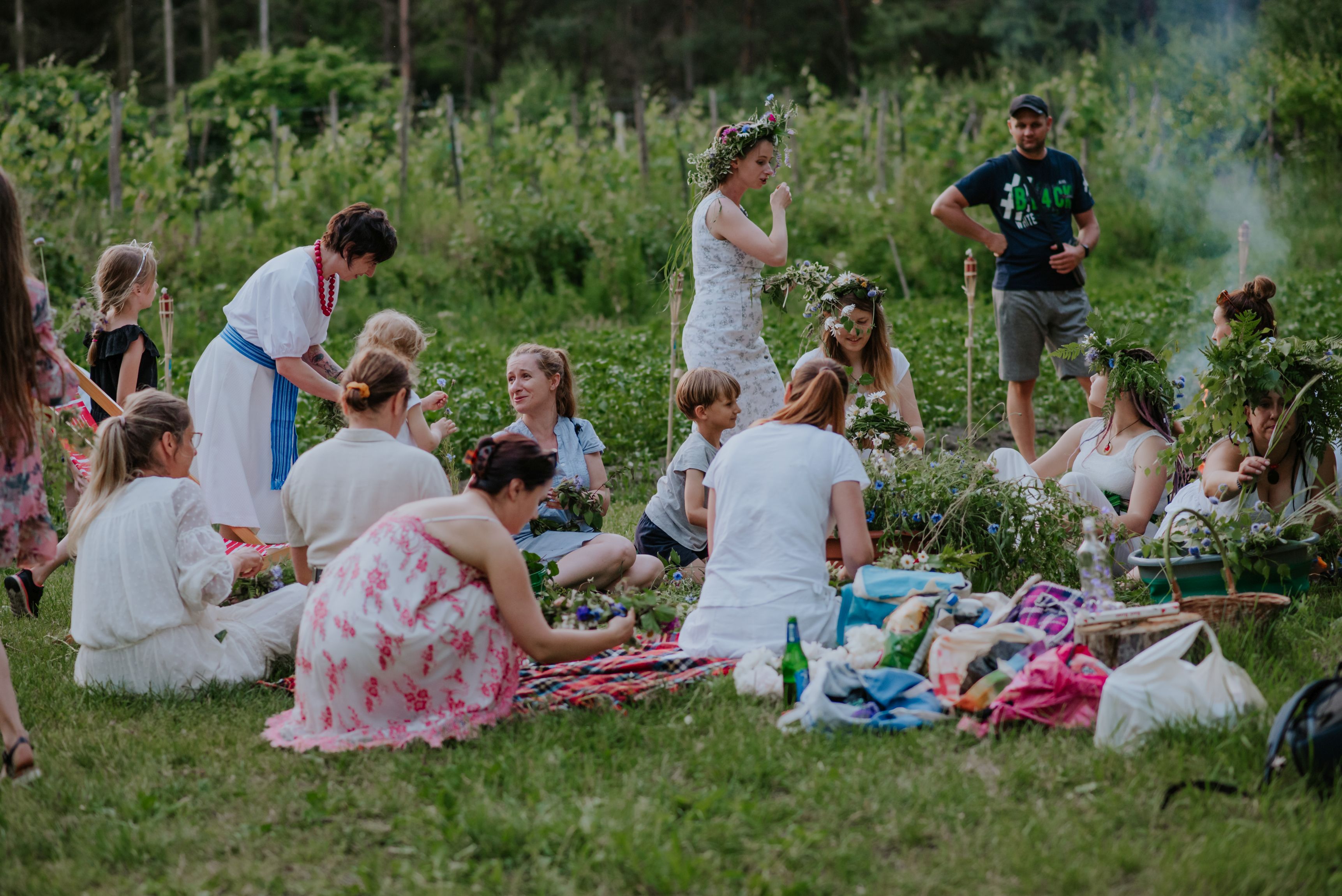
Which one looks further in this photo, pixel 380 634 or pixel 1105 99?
pixel 1105 99

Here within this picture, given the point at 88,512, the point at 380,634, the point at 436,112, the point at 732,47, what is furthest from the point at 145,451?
the point at 732,47

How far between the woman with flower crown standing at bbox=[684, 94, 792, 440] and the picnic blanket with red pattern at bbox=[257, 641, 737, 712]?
176 centimetres

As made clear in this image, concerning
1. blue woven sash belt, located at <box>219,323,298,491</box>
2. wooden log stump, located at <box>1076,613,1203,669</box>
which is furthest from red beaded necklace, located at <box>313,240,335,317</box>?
wooden log stump, located at <box>1076,613,1203,669</box>

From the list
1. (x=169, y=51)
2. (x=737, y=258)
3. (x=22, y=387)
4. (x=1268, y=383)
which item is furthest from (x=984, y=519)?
(x=169, y=51)

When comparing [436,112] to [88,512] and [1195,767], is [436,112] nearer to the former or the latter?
[88,512]

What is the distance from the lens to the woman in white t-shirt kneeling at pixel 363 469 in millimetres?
4086

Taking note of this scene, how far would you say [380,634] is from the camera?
3.54 meters

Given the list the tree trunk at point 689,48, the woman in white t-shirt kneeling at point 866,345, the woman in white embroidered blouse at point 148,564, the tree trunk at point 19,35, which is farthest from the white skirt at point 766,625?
the tree trunk at point 689,48

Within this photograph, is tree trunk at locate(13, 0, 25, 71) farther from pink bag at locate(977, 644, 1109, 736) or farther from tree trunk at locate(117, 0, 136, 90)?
pink bag at locate(977, 644, 1109, 736)

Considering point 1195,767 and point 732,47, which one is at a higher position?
point 732,47

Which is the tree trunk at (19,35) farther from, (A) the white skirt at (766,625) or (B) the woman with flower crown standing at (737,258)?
(A) the white skirt at (766,625)

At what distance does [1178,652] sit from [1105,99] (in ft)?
49.7

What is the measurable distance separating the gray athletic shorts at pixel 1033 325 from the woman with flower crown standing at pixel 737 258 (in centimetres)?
180

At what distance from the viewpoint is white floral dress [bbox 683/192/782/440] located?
5.74m
